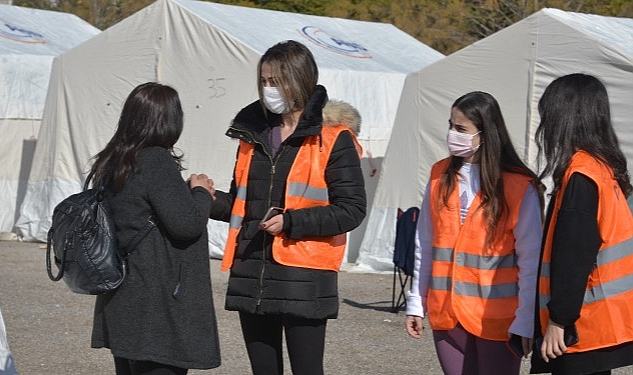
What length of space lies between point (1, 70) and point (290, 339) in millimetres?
12884

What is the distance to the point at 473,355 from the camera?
14.2ft

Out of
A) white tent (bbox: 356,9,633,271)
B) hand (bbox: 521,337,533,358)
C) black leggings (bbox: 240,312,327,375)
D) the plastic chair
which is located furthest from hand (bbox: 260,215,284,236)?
white tent (bbox: 356,9,633,271)

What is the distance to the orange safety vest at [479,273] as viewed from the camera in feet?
14.0

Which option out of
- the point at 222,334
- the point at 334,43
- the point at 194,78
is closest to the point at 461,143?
the point at 222,334

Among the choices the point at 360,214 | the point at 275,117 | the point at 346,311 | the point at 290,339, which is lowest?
the point at 346,311

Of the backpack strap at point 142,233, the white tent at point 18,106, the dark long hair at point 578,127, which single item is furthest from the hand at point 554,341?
the white tent at point 18,106

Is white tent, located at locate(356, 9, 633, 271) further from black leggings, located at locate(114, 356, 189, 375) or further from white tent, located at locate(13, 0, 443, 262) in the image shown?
black leggings, located at locate(114, 356, 189, 375)

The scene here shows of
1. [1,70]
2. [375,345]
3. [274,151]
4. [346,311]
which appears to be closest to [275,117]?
[274,151]

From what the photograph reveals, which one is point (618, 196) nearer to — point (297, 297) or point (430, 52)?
point (297, 297)

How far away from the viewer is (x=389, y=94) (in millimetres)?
15406

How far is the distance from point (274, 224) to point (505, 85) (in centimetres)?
795

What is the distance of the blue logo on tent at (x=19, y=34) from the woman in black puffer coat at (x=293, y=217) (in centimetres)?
1368

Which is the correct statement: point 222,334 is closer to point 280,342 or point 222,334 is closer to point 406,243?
point 406,243

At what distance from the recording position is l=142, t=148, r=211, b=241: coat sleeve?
4184 millimetres
